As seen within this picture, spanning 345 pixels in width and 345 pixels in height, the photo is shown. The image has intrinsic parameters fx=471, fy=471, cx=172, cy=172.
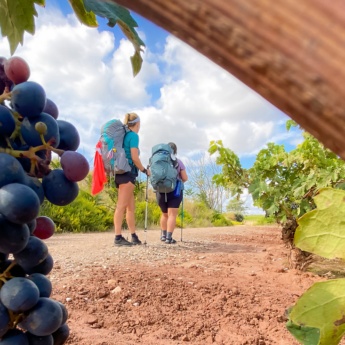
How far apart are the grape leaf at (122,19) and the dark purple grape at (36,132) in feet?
1.12

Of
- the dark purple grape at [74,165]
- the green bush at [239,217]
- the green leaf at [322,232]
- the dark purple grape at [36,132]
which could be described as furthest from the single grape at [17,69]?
the green bush at [239,217]

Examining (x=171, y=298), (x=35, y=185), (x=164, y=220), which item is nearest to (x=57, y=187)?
(x=35, y=185)

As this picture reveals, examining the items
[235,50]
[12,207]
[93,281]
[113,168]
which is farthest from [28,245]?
[113,168]

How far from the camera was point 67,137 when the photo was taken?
3.64 feet

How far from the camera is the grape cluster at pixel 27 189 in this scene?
3.09ft

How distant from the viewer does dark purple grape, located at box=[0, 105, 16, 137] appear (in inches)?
38.5

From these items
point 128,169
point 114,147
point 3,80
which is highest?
point 114,147

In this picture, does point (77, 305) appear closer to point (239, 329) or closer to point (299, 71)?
point (239, 329)

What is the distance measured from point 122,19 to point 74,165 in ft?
1.64

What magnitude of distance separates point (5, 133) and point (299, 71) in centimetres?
83

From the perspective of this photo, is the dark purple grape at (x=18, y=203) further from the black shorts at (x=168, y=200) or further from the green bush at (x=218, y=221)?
the green bush at (x=218, y=221)

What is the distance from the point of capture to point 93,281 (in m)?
4.45

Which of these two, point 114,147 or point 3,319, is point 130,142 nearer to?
point 114,147

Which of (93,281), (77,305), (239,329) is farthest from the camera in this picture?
(93,281)
